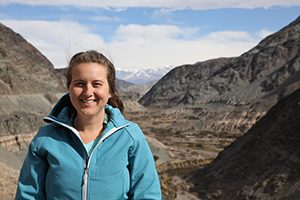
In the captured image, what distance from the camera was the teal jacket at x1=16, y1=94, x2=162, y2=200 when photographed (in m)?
2.90

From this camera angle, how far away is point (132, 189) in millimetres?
3021

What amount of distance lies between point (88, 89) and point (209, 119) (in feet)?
255

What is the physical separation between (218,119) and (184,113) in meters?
28.1

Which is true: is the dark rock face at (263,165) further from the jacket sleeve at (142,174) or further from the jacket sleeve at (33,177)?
the jacket sleeve at (33,177)

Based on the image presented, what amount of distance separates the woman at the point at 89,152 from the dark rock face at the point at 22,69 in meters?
52.8

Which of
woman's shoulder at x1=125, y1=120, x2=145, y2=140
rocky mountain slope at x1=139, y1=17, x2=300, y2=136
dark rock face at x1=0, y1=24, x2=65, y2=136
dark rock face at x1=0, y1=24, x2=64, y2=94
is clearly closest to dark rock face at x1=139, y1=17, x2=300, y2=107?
rocky mountain slope at x1=139, y1=17, x2=300, y2=136

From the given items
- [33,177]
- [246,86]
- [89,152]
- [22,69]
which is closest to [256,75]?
[246,86]

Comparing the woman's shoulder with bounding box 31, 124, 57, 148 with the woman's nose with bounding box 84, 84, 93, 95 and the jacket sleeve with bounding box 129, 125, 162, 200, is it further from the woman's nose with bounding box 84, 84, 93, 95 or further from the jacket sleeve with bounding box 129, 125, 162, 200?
the jacket sleeve with bounding box 129, 125, 162, 200

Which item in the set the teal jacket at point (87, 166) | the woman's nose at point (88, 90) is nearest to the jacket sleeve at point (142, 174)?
the teal jacket at point (87, 166)

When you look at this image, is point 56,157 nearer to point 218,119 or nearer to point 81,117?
point 81,117

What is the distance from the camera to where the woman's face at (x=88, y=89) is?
3.09 m

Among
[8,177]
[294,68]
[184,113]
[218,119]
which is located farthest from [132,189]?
[184,113]

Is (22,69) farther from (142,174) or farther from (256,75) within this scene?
(142,174)

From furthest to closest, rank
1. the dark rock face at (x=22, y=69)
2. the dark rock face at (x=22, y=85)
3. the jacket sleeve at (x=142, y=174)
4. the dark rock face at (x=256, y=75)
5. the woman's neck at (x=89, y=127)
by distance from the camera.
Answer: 1. the dark rock face at (x=256, y=75)
2. the dark rock face at (x=22, y=69)
3. the dark rock face at (x=22, y=85)
4. the woman's neck at (x=89, y=127)
5. the jacket sleeve at (x=142, y=174)
